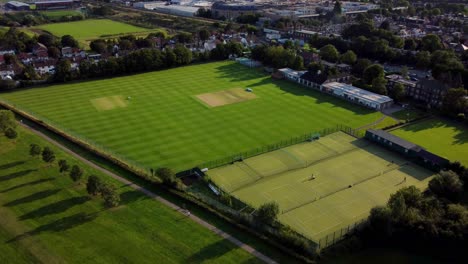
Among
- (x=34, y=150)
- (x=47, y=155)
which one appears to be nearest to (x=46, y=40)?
(x=34, y=150)

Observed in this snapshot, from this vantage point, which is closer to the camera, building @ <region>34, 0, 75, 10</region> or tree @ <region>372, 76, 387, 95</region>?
tree @ <region>372, 76, 387, 95</region>

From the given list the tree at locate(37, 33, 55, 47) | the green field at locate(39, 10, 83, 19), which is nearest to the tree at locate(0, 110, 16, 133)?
the tree at locate(37, 33, 55, 47)

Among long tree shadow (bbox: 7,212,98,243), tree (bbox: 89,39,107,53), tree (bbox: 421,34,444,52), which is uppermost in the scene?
tree (bbox: 421,34,444,52)

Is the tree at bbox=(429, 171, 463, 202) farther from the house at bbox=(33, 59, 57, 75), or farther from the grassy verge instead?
the house at bbox=(33, 59, 57, 75)

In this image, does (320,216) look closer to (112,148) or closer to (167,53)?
(112,148)

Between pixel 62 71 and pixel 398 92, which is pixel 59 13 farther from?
pixel 398 92

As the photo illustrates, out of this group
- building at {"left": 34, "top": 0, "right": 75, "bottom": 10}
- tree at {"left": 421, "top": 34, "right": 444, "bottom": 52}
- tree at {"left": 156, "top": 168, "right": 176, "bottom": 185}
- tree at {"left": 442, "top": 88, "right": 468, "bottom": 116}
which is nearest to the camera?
tree at {"left": 156, "top": 168, "right": 176, "bottom": 185}
